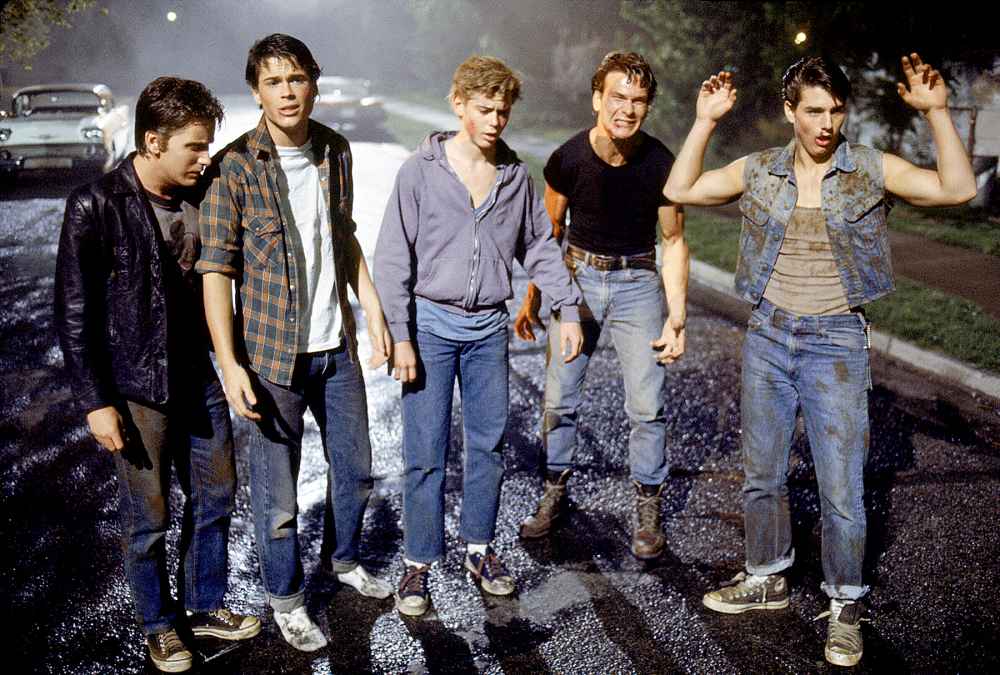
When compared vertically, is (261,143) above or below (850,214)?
above

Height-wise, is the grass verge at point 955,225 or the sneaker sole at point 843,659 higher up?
the grass verge at point 955,225

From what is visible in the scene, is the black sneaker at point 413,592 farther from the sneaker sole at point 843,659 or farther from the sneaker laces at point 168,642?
the sneaker sole at point 843,659

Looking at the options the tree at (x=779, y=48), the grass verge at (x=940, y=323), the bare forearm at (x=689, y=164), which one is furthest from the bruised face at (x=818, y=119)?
the tree at (x=779, y=48)

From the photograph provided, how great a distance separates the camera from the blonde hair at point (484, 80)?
329 centimetres

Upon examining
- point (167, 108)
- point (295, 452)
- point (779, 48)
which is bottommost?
point (295, 452)

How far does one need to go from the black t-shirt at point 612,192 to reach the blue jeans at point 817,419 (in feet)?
2.66

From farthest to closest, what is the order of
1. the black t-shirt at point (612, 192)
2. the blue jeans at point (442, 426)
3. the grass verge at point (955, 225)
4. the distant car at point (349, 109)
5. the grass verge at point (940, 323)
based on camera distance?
the distant car at point (349, 109) < the grass verge at point (955, 225) < the grass verge at point (940, 323) < the black t-shirt at point (612, 192) < the blue jeans at point (442, 426)

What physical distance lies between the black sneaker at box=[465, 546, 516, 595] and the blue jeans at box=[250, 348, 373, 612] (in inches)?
23.3

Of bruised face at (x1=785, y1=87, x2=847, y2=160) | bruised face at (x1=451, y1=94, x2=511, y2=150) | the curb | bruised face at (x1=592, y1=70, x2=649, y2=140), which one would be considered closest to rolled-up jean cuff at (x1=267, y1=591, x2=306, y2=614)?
bruised face at (x1=451, y1=94, x2=511, y2=150)

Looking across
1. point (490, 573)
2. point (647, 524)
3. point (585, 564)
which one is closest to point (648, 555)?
point (647, 524)

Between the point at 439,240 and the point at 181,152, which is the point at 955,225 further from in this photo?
the point at 181,152

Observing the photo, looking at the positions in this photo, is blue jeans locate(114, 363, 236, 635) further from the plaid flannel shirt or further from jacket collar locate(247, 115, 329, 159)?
jacket collar locate(247, 115, 329, 159)

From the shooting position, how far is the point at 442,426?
3615 millimetres

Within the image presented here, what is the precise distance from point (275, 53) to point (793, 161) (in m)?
1.92
